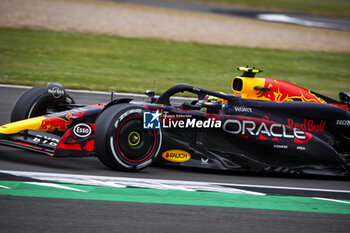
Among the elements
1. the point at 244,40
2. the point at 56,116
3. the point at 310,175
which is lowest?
the point at 310,175

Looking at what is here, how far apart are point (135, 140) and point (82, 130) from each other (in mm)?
611

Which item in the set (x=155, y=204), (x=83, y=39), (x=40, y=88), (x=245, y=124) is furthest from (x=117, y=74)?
(x=155, y=204)

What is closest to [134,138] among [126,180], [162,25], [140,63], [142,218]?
[126,180]

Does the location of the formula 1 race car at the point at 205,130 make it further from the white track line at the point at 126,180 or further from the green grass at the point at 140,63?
the green grass at the point at 140,63

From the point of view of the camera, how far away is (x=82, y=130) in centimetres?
613

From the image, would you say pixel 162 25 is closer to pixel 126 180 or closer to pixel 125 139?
pixel 125 139

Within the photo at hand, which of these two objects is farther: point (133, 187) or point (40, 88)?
point (40, 88)

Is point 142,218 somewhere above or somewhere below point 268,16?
below

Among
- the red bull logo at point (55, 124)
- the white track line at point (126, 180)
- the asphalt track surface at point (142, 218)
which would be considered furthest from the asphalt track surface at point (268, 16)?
the asphalt track surface at point (142, 218)

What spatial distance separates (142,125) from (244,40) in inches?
776

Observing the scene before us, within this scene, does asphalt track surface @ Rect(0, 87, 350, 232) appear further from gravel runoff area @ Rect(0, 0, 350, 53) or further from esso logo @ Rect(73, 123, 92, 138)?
gravel runoff area @ Rect(0, 0, 350, 53)

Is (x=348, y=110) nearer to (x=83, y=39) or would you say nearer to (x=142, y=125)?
(x=142, y=125)

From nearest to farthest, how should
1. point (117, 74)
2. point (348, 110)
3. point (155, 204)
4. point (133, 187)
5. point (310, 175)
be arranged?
point (155, 204)
point (133, 187)
point (310, 175)
point (348, 110)
point (117, 74)

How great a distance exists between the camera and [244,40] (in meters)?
25.2
